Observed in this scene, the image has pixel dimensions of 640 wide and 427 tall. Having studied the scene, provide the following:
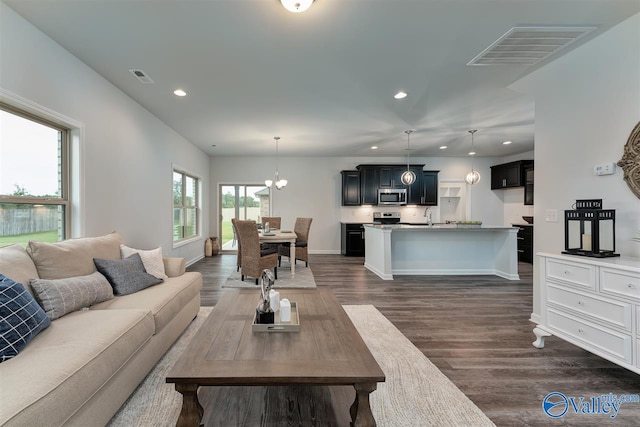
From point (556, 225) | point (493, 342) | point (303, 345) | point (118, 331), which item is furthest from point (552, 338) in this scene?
point (118, 331)

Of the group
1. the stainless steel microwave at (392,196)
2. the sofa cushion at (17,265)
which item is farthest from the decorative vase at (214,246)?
the sofa cushion at (17,265)

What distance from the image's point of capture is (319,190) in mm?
7855

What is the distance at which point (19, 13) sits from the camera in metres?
2.17

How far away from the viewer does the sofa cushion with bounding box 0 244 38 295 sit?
169cm

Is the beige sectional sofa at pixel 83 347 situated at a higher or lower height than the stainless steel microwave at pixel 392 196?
lower

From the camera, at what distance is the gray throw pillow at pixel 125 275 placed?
2342mm

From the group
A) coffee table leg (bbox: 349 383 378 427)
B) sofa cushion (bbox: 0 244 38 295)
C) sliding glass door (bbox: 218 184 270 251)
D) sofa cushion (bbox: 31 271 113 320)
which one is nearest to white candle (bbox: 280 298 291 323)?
coffee table leg (bbox: 349 383 378 427)

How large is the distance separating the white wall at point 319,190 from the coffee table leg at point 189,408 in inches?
259

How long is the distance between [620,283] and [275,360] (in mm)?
2323

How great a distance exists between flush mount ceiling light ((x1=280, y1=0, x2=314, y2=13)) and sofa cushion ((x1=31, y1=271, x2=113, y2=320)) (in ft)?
8.04

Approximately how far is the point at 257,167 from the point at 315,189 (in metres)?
1.74

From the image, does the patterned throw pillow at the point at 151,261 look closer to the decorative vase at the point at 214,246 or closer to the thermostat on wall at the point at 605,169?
the thermostat on wall at the point at 605,169

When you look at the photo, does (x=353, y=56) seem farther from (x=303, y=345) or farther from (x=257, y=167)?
(x=257, y=167)

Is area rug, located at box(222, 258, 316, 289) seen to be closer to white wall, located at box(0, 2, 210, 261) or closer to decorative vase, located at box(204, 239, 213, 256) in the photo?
white wall, located at box(0, 2, 210, 261)
